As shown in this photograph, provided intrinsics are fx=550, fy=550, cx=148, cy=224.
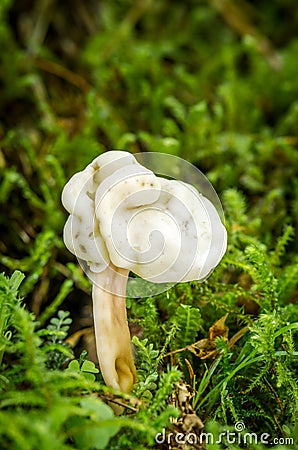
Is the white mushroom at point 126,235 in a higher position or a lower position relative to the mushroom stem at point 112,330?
higher

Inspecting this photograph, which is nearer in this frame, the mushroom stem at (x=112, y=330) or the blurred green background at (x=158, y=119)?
the mushroom stem at (x=112, y=330)

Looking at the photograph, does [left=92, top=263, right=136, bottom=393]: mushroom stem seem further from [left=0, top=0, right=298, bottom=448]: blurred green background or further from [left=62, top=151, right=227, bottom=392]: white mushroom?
[left=0, top=0, right=298, bottom=448]: blurred green background

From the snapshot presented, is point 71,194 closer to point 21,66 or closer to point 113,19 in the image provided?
point 21,66

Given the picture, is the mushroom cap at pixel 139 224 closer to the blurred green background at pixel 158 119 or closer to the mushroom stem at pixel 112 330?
the mushroom stem at pixel 112 330

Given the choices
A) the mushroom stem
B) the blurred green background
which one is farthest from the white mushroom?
the blurred green background

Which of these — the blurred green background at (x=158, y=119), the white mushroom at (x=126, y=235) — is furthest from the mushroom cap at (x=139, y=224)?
the blurred green background at (x=158, y=119)

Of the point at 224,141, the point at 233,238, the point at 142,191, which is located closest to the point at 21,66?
the point at 224,141

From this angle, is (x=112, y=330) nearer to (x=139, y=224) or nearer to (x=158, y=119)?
(x=139, y=224)
